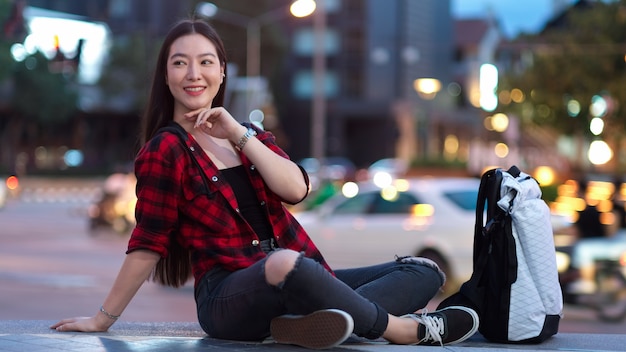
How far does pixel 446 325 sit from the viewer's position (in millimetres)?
4566

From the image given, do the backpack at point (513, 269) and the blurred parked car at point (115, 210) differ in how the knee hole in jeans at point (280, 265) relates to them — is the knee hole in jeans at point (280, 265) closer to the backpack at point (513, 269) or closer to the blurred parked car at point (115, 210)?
the backpack at point (513, 269)

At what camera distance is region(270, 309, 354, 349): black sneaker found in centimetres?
405

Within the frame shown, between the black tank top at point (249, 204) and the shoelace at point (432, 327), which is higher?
the black tank top at point (249, 204)

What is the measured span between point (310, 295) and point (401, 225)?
9657mm

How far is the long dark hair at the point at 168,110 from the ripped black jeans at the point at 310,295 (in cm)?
19

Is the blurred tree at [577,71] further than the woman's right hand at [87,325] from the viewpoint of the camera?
A: Yes

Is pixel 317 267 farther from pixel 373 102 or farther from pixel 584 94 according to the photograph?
pixel 373 102

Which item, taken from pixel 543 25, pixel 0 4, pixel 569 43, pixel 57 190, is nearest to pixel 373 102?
pixel 543 25

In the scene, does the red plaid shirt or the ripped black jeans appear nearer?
the ripped black jeans

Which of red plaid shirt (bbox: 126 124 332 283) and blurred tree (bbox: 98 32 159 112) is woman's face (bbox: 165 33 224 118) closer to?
red plaid shirt (bbox: 126 124 332 283)

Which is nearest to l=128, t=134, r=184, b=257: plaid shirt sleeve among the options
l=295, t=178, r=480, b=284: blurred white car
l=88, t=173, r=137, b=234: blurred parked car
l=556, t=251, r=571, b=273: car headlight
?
l=556, t=251, r=571, b=273: car headlight

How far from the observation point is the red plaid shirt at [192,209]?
4508mm

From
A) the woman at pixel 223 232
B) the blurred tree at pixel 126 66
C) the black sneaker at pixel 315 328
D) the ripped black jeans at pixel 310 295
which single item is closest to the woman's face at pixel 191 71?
the woman at pixel 223 232

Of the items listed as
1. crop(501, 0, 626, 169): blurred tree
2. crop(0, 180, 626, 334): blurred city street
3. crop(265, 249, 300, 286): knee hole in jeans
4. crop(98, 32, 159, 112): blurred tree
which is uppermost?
crop(98, 32, 159, 112): blurred tree
